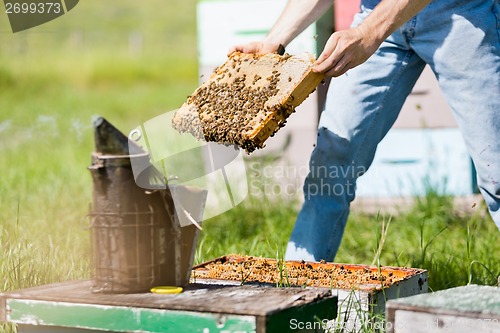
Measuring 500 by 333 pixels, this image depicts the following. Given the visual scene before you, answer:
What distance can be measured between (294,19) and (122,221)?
1.19 metres

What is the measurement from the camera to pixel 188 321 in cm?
202

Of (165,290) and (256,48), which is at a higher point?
(256,48)

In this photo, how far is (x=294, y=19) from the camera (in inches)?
118

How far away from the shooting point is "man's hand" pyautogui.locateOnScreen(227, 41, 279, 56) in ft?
9.53

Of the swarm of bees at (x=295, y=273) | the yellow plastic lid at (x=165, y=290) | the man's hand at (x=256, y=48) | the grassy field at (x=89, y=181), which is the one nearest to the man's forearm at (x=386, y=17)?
the man's hand at (x=256, y=48)

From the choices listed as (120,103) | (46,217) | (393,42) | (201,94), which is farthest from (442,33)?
(120,103)

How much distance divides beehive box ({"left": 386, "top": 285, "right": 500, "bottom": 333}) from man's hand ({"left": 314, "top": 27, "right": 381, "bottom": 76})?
73 centimetres

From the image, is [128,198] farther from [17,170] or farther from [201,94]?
[17,170]

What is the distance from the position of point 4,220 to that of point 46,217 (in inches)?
6.6

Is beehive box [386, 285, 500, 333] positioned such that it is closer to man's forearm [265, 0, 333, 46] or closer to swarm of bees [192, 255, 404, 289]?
swarm of bees [192, 255, 404, 289]

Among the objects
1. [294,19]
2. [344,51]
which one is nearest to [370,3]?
[294,19]

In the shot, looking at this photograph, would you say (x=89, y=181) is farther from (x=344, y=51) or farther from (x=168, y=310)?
(x=168, y=310)

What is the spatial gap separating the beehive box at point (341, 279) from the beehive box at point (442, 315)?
31 centimetres

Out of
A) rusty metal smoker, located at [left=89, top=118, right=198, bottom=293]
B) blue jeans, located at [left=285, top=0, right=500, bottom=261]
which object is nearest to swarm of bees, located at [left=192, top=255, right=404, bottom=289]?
blue jeans, located at [left=285, top=0, right=500, bottom=261]
